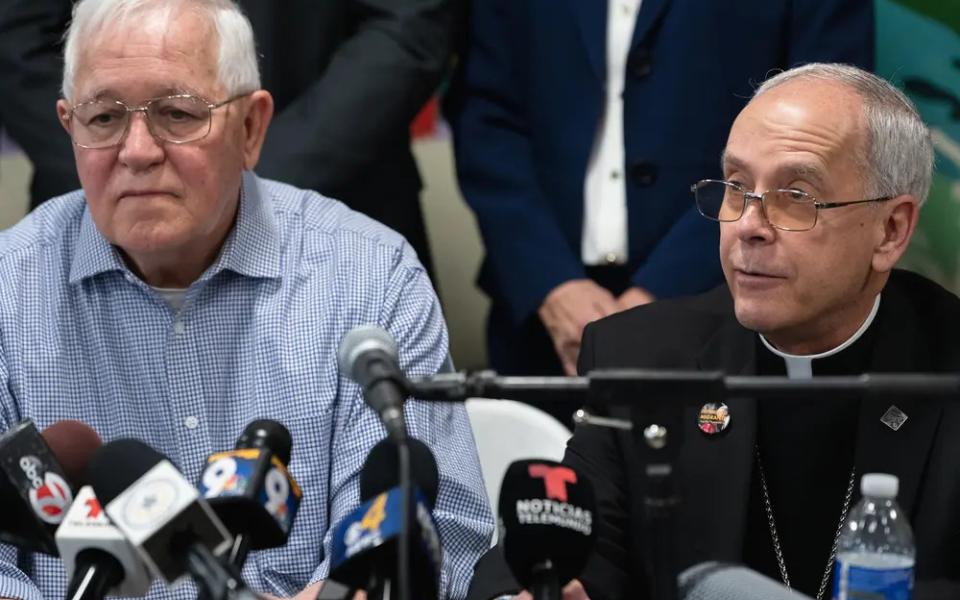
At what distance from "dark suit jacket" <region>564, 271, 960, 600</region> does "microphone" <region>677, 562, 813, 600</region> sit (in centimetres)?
56

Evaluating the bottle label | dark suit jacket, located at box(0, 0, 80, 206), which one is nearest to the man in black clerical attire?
the bottle label

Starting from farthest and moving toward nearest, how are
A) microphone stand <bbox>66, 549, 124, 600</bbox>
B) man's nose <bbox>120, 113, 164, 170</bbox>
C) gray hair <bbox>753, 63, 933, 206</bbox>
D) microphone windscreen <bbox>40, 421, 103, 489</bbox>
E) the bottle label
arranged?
1. man's nose <bbox>120, 113, 164, 170</bbox>
2. gray hair <bbox>753, 63, 933, 206</bbox>
3. microphone windscreen <bbox>40, 421, 103, 489</bbox>
4. the bottle label
5. microphone stand <bbox>66, 549, 124, 600</bbox>

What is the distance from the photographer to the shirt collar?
3.28m

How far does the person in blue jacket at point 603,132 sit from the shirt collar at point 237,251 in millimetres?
906

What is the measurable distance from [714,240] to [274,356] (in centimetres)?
131

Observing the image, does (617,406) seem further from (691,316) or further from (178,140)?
(178,140)

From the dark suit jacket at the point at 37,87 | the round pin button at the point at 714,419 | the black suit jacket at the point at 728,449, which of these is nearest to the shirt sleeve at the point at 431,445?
the black suit jacket at the point at 728,449

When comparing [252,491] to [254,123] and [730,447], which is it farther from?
[254,123]

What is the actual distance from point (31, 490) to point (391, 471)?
0.51 meters

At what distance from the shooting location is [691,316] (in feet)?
10.5

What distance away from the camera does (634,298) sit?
3.94 meters

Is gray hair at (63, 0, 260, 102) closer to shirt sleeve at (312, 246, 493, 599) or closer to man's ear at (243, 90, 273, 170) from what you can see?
man's ear at (243, 90, 273, 170)

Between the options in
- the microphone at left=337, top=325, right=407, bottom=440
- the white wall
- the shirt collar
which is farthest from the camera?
the white wall

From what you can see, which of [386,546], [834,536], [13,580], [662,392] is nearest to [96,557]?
[386,546]
